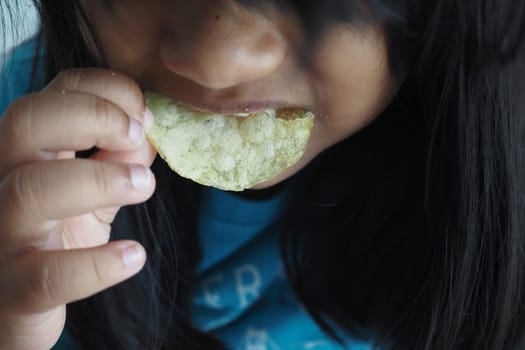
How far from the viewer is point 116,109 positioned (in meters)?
0.61

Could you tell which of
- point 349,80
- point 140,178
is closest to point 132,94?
point 140,178

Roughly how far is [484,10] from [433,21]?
0.05m

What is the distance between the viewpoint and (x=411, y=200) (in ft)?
3.31

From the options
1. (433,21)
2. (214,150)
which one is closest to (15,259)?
(214,150)

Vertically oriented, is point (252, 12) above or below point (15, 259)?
above

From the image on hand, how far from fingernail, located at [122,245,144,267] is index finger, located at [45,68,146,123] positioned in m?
0.16

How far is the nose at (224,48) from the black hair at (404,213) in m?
0.05

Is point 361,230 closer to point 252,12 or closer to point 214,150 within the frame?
point 214,150

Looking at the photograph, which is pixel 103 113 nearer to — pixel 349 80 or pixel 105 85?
pixel 105 85

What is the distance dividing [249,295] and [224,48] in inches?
25.6

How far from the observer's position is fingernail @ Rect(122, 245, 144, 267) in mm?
589

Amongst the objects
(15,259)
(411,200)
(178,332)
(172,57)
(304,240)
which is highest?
(172,57)

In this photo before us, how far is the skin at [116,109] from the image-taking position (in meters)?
0.59

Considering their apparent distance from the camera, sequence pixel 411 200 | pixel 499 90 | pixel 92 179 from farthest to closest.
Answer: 1. pixel 411 200
2. pixel 499 90
3. pixel 92 179
